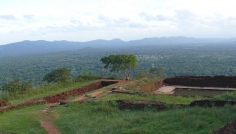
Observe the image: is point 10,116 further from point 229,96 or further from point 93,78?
point 93,78

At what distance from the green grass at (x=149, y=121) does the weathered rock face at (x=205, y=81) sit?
486 inches

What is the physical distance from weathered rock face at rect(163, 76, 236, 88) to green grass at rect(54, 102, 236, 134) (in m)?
12.3

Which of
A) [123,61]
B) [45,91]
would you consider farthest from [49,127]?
[123,61]

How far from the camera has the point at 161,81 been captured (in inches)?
931

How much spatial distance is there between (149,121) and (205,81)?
14.6 m

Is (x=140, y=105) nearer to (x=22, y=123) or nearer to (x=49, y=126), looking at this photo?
(x=49, y=126)

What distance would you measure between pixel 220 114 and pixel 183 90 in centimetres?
1264

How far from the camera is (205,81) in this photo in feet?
75.3

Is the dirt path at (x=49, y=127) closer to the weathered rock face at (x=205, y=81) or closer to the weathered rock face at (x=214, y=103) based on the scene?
the weathered rock face at (x=214, y=103)

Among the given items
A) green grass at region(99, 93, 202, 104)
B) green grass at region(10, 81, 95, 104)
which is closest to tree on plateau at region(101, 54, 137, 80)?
green grass at region(10, 81, 95, 104)

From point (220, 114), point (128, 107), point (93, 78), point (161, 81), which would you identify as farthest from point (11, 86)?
point (220, 114)

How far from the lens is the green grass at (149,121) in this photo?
836 centimetres

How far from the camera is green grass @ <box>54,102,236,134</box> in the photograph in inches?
329

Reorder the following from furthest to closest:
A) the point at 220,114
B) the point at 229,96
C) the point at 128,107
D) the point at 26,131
Answer: the point at 229,96 → the point at 128,107 → the point at 26,131 → the point at 220,114
